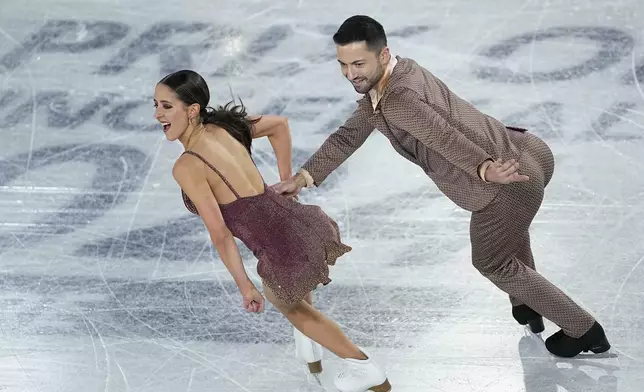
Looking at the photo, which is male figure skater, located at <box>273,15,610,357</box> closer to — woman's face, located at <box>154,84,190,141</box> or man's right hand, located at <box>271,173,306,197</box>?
man's right hand, located at <box>271,173,306,197</box>

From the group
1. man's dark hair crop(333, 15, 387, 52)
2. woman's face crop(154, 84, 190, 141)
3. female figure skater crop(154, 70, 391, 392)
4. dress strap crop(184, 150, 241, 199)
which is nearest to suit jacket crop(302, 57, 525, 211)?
man's dark hair crop(333, 15, 387, 52)

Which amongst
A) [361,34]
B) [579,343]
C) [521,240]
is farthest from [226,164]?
[579,343]

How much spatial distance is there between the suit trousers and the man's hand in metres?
0.22

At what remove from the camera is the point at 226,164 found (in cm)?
353

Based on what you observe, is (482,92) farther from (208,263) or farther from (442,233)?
(208,263)

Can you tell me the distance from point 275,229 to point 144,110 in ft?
7.26

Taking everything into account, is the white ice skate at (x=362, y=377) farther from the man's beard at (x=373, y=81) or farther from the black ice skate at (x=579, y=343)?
the man's beard at (x=373, y=81)

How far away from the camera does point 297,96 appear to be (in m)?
5.61

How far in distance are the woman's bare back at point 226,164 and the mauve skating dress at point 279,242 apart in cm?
3

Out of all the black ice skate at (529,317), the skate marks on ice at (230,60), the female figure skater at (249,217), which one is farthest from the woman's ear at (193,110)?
the skate marks on ice at (230,60)

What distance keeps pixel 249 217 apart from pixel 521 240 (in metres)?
1.02

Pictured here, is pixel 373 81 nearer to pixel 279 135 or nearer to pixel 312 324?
pixel 279 135

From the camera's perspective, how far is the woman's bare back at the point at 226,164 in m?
3.50

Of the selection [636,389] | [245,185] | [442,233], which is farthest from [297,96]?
[636,389]
